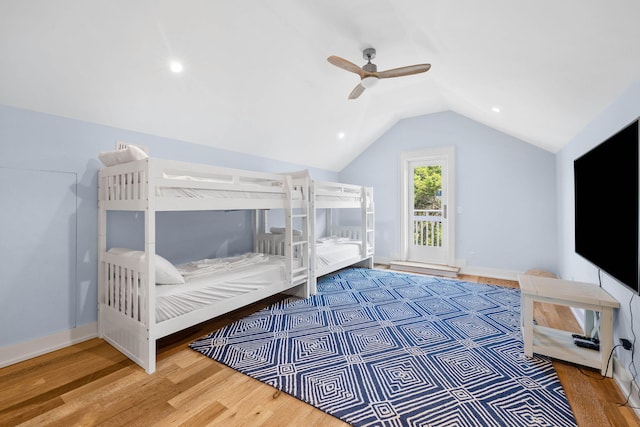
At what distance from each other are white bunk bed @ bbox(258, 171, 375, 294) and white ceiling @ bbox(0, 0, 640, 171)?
3.95 ft

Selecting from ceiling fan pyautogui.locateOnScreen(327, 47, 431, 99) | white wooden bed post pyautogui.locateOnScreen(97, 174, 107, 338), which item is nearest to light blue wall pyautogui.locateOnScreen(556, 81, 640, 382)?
ceiling fan pyautogui.locateOnScreen(327, 47, 431, 99)

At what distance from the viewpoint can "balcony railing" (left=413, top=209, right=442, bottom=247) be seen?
5207mm

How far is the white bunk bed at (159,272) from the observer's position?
2053mm

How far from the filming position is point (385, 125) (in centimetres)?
538

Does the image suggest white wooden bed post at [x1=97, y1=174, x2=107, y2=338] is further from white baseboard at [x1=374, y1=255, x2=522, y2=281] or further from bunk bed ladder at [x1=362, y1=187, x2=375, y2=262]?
white baseboard at [x1=374, y1=255, x2=522, y2=281]

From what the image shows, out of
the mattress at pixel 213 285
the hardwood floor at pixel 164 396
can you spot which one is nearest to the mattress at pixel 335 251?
the mattress at pixel 213 285

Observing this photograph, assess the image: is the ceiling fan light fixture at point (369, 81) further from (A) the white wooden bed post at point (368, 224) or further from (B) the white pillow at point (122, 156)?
(A) the white wooden bed post at point (368, 224)

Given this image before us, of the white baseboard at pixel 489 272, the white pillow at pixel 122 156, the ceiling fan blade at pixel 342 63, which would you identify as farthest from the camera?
the white baseboard at pixel 489 272

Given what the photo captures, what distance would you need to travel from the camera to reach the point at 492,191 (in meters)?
4.67

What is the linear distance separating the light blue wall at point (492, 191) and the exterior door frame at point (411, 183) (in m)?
0.08

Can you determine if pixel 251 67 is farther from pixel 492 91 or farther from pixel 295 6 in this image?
pixel 492 91

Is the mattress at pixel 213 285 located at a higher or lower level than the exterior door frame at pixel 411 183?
lower

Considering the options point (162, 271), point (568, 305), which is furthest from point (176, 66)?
point (568, 305)

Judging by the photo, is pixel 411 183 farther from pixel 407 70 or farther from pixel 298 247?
pixel 407 70
